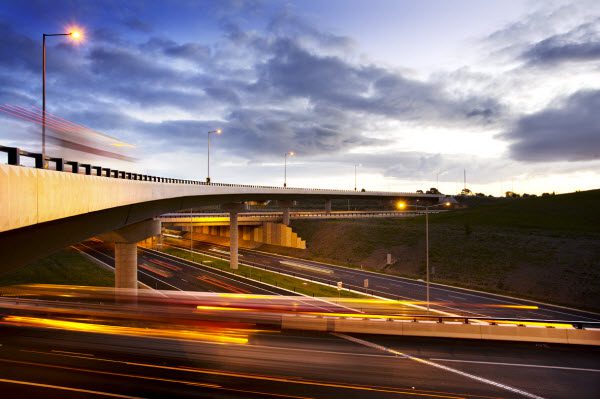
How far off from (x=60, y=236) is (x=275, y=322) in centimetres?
1372

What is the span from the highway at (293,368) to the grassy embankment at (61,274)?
2616cm

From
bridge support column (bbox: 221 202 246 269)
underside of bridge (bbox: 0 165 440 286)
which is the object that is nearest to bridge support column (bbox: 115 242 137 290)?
underside of bridge (bbox: 0 165 440 286)

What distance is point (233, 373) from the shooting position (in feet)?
53.4

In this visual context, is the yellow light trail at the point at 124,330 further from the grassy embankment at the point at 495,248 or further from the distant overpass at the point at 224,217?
the distant overpass at the point at 224,217

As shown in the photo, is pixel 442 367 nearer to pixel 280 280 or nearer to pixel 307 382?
pixel 307 382

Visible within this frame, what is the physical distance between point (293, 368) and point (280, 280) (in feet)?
116

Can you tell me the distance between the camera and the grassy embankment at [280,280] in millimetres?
45250

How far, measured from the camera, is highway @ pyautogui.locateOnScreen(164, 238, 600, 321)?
37766 millimetres

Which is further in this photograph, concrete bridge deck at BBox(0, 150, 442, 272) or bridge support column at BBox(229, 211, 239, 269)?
bridge support column at BBox(229, 211, 239, 269)

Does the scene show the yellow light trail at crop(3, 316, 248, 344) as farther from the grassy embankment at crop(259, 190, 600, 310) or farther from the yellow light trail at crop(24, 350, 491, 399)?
the grassy embankment at crop(259, 190, 600, 310)

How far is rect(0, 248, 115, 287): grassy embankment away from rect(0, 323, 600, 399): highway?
26.2 metres

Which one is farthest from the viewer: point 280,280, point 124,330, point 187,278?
point 280,280

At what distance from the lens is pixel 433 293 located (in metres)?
46.0

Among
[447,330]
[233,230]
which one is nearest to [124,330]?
[447,330]
